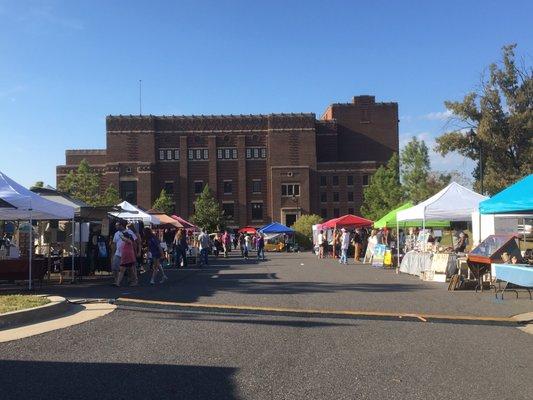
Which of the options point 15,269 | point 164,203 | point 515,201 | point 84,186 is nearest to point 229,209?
point 164,203

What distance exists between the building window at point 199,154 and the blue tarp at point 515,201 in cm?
7672

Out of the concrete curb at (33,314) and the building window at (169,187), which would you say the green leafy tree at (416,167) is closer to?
the building window at (169,187)

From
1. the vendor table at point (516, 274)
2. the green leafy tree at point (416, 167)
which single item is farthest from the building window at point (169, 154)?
the vendor table at point (516, 274)

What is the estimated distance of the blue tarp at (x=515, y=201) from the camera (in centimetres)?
1238

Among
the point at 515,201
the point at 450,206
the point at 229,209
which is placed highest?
the point at 229,209

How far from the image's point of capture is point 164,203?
8119 cm

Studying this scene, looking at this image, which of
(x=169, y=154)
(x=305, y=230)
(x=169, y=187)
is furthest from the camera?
(x=169, y=187)

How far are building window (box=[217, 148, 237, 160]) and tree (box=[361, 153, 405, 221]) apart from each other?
2288 cm

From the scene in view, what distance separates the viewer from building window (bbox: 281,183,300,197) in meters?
87.4

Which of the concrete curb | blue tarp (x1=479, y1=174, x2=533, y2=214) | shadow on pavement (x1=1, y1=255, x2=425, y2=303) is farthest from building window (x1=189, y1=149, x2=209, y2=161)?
the concrete curb

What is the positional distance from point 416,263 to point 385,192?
4994 centimetres

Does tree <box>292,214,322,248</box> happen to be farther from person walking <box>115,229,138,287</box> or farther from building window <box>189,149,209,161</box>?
person walking <box>115,229,138,287</box>

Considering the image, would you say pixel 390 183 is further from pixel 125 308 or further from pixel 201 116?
pixel 125 308

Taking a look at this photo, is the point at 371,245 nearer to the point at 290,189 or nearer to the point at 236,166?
the point at 290,189
